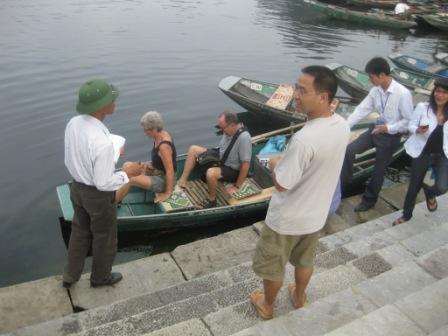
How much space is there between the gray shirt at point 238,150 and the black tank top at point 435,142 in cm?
259

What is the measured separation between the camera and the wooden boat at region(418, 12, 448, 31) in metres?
24.9

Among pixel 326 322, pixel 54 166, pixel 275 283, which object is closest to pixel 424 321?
pixel 326 322

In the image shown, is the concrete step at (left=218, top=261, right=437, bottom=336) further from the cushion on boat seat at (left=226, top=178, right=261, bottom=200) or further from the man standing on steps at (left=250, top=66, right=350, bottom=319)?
the cushion on boat seat at (left=226, top=178, right=261, bottom=200)

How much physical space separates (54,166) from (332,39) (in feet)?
57.2

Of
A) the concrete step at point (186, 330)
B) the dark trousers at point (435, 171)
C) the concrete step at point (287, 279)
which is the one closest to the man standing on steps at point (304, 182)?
the concrete step at point (186, 330)

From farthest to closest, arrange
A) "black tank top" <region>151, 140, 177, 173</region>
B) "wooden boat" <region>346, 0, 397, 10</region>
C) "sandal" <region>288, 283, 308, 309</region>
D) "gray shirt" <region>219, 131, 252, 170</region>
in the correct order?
"wooden boat" <region>346, 0, 397, 10</region> → "gray shirt" <region>219, 131, 252, 170</region> → "black tank top" <region>151, 140, 177, 173</region> → "sandal" <region>288, 283, 308, 309</region>

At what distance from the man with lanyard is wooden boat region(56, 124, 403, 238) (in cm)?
165

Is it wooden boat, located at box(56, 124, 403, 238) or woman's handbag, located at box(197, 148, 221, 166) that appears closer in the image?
wooden boat, located at box(56, 124, 403, 238)

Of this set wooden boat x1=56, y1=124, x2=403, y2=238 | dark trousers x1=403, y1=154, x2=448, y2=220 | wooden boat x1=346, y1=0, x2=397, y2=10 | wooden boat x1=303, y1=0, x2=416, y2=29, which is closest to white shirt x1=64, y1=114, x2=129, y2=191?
wooden boat x1=56, y1=124, x2=403, y2=238

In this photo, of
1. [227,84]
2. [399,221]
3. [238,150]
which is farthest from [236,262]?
[227,84]

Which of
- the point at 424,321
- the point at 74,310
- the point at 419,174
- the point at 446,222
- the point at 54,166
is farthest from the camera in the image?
the point at 54,166

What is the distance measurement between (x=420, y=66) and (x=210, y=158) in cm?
1167

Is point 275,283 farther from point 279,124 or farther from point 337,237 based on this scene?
point 279,124

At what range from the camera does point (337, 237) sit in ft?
19.3
